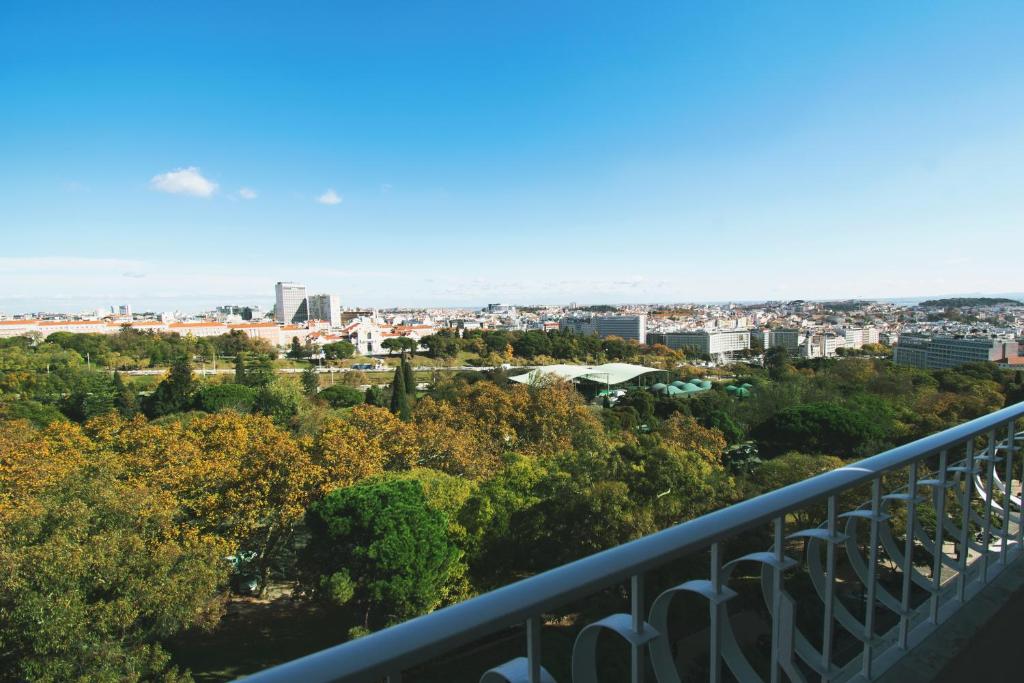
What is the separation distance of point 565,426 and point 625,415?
677 centimetres

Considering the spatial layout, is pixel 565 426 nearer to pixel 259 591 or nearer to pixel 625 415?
pixel 625 415

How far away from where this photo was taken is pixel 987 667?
1532mm

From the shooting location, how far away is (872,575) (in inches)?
60.1

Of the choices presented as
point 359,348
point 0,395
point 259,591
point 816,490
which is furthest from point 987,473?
point 359,348

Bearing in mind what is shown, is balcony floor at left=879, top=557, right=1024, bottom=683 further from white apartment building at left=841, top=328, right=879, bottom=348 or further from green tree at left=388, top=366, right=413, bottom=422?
white apartment building at left=841, top=328, right=879, bottom=348

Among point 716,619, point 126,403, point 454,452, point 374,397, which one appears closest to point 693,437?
point 454,452

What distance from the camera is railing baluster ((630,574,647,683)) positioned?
2.84 ft

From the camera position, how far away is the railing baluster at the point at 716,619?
3.24 ft

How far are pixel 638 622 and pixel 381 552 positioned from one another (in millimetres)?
7756

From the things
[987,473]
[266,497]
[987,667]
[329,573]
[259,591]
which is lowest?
[259,591]

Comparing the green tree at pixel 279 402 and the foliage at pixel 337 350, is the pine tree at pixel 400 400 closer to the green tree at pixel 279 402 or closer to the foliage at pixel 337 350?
the green tree at pixel 279 402

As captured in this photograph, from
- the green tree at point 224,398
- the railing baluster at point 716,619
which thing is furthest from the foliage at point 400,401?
the railing baluster at point 716,619

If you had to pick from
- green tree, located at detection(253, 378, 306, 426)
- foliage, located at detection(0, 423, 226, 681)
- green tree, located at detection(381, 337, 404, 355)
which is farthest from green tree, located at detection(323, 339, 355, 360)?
foliage, located at detection(0, 423, 226, 681)

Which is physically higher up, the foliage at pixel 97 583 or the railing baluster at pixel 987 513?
the railing baluster at pixel 987 513
